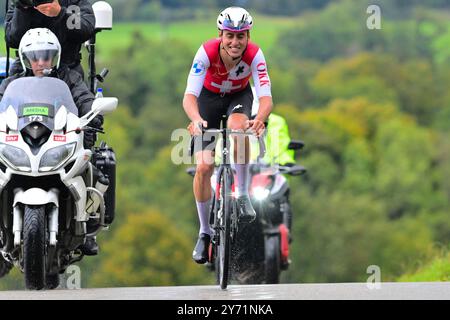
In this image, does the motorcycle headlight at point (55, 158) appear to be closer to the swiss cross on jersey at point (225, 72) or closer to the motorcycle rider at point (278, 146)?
the swiss cross on jersey at point (225, 72)

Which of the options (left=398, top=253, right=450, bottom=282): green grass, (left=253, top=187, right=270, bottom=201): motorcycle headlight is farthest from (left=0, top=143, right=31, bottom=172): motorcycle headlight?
(left=253, top=187, right=270, bottom=201): motorcycle headlight

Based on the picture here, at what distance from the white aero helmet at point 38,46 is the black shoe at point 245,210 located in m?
2.13

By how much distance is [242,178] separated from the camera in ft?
50.2

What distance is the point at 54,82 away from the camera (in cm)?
1514

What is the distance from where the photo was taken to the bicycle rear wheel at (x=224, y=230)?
14.8m

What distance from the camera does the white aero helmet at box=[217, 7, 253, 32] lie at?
1500 cm

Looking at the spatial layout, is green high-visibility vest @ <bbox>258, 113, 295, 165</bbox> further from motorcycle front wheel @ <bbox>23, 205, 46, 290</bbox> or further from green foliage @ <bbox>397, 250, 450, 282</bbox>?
motorcycle front wheel @ <bbox>23, 205, 46, 290</bbox>

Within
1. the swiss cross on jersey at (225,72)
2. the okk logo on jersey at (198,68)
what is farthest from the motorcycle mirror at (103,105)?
the swiss cross on jersey at (225,72)

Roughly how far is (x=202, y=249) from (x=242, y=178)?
779mm

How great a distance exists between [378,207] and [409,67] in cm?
4318
